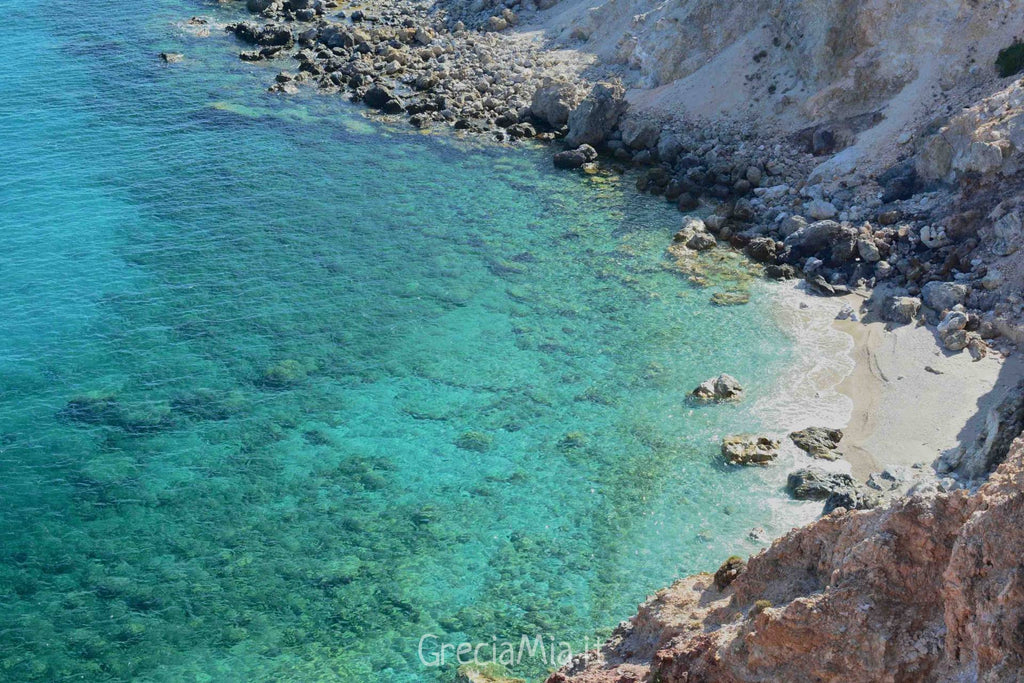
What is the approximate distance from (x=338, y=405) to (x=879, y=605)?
21.4m

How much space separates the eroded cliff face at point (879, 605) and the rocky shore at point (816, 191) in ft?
0.10

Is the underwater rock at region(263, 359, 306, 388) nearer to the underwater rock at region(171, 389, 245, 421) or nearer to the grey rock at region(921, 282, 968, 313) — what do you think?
the underwater rock at region(171, 389, 245, 421)

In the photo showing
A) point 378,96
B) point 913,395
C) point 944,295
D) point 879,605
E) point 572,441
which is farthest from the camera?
point 378,96

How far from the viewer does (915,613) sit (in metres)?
12.0

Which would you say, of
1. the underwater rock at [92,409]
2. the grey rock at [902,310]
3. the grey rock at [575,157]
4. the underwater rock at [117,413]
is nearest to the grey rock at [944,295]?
the grey rock at [902,310]

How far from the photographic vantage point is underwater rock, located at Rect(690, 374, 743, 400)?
3027cm

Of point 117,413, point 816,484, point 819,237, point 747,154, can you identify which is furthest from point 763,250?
point 117,413

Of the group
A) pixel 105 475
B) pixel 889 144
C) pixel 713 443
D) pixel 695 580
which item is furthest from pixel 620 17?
pixel 695 580

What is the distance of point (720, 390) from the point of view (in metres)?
30.3

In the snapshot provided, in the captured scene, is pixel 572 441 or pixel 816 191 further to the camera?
pixel 816 191

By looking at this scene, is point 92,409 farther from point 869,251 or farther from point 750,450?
point 869,251

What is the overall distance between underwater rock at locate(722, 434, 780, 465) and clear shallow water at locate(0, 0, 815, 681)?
476 mm

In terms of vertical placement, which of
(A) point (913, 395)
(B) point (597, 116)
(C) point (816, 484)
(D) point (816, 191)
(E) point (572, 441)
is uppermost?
(B) point (597, 116)

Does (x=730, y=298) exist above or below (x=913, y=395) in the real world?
above
